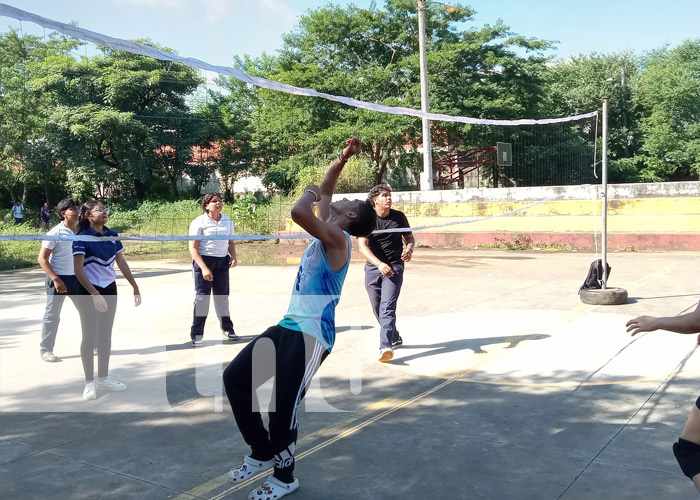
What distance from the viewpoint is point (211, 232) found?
743 centimetres

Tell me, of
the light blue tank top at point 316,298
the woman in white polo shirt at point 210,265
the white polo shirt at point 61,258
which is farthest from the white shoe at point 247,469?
the white polo shirt at point 61,258

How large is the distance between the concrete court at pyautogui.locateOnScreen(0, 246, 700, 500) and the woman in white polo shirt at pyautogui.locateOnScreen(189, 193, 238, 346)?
285mm

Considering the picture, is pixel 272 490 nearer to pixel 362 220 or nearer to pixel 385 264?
pixel 362 220

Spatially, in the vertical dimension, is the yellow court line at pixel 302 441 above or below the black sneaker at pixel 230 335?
below

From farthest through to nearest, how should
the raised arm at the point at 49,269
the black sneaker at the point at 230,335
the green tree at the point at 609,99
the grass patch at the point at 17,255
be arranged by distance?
the green tree at the point at 609,99, the grass patch at the point at 17,255, the black sneaker at the point at 230,335, the raised arm at the point at 49,269

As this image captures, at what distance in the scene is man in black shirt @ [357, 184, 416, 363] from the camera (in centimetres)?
644

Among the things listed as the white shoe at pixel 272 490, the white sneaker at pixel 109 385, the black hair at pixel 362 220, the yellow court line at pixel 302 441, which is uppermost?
the black hair at pixel 362 220

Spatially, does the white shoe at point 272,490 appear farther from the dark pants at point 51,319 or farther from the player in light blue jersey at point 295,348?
the dark pants at point 51,319

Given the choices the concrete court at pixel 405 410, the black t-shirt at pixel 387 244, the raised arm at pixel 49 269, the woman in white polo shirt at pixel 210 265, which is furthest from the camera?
the woman in white polo shirt at pixel 210 265

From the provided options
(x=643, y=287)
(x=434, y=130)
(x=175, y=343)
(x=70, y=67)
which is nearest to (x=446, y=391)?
(x=175, y=343)

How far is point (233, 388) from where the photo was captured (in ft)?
12.0

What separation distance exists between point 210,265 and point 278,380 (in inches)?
161

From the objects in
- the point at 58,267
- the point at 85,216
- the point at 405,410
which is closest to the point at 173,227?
the point at 58,267

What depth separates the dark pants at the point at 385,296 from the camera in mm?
6434
